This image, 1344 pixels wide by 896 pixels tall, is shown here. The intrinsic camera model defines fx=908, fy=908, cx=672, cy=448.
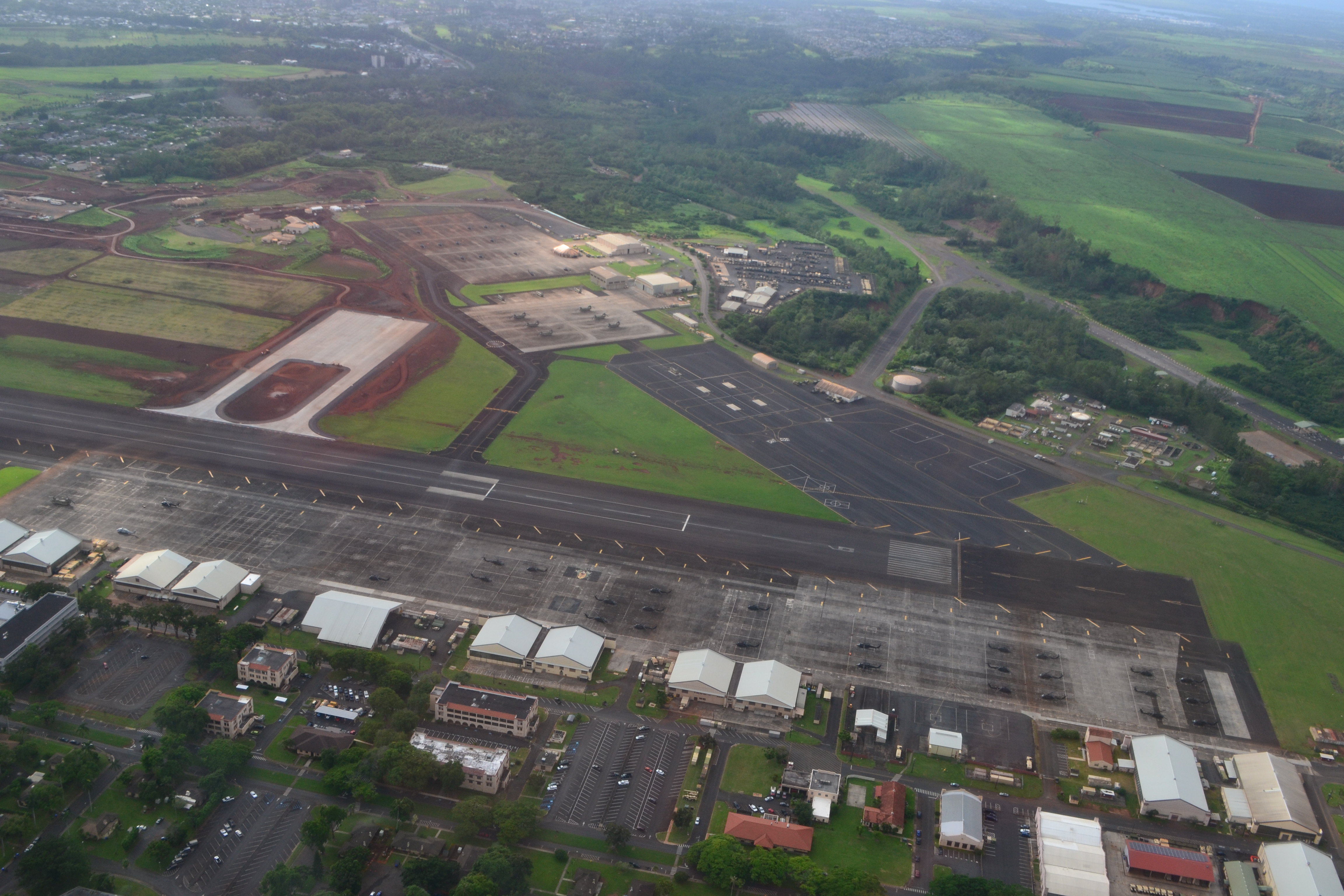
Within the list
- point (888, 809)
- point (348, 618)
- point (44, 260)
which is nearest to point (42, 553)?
point (348, 618)

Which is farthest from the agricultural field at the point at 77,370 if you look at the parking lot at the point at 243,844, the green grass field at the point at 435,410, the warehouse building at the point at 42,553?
the parking lot at the point at 243,844

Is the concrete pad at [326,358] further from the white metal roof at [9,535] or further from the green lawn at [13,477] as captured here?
the white metal roof at [9,535]

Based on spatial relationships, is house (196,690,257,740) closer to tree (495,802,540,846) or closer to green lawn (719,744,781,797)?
tree (495,802,540,846)

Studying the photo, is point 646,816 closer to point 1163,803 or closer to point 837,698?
point 837,698

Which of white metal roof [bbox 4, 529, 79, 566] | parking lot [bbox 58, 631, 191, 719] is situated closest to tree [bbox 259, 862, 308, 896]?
parking lot [bbox 58, 631, 191, 719]

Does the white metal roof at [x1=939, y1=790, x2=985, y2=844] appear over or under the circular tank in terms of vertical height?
over

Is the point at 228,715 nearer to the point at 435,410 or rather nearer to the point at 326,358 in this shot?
the point at 435,410
